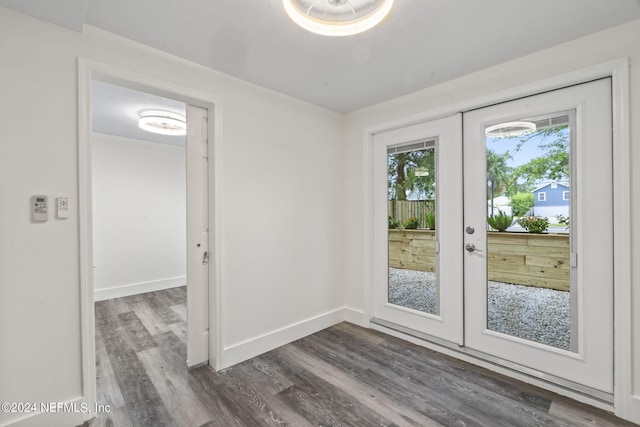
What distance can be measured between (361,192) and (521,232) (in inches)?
62.1

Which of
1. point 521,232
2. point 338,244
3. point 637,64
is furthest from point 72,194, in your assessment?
point 637,64

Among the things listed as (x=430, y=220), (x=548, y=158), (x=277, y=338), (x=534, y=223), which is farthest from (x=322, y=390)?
(x=548, y=158)

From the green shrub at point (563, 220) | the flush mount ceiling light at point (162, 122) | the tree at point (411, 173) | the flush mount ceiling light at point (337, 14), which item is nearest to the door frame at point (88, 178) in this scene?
the flush mount ceiling light at point (337, 14)

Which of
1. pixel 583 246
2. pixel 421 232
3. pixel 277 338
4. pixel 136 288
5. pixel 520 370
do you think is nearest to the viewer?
pixel 583 246

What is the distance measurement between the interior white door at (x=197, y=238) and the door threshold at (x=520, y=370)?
1.87 metres

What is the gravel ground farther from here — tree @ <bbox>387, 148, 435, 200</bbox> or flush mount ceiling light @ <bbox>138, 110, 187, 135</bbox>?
flush mount ceiling light @ <bbox>138, 110, 187, 135</bbox>

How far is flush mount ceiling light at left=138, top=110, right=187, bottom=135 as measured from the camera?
3542 mm

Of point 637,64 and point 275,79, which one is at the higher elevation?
point 275,79

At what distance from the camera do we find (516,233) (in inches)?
94.3

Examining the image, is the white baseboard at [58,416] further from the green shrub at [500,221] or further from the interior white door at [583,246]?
the green shrub at [500,221]

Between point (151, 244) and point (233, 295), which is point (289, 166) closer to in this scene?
point (233, 295)

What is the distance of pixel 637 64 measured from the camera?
181 cm

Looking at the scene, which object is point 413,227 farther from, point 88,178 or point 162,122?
point 162,122

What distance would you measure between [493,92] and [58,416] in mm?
3737
